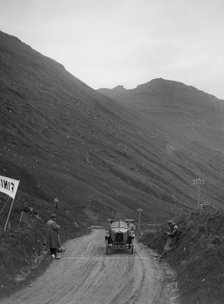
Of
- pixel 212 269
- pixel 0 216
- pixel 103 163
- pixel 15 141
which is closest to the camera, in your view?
pixel 212 269

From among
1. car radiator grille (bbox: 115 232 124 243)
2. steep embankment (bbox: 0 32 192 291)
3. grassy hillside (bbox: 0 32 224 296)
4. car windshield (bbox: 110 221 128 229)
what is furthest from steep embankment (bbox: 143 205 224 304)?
steep embankment (bbox: 0 32 192 291)

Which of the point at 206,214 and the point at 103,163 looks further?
the point at 103,163

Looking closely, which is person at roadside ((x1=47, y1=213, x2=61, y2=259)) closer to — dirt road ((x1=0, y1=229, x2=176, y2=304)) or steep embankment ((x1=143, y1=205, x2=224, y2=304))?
dirt road ((x1=0, y1=229, x2=176, y2=304))

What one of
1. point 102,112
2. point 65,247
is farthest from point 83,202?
point 102,112

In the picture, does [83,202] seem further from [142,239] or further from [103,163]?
[142,239]

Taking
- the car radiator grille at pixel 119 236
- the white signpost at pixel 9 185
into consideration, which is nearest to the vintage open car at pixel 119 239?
the car radiator grille at pixel 119 236

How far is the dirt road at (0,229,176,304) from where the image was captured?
1525 cm

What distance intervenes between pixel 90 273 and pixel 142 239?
53.3 feet

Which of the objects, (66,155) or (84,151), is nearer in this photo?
(66,155)

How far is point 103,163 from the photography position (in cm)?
9219

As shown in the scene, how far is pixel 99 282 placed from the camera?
58.9 ft

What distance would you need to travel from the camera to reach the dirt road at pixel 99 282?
15.2 meters

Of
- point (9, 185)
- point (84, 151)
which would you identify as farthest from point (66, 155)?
point (9, 185)

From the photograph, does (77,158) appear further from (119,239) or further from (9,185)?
(9,185)
